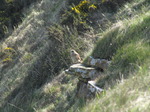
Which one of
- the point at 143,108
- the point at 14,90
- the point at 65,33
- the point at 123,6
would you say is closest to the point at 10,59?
the point at 14,90

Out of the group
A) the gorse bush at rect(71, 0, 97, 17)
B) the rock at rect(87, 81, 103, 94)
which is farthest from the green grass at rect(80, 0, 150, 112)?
the gorse bush at rect(71, 0, 97, 17)

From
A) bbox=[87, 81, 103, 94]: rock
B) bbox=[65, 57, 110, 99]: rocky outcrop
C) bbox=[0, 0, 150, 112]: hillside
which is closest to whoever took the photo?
bbox=[0, 0, 150, 112]: hillside

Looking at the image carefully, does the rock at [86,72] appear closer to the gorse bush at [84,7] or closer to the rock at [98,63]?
the rock at [98,63]

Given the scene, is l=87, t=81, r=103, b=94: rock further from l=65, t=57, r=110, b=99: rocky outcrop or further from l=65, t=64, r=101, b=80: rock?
l=65, t=64, r=101, b=80: rock

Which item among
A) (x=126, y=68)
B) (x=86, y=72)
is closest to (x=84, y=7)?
(x=86, y=72)

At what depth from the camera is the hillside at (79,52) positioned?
420cm

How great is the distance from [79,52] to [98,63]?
2147 mm

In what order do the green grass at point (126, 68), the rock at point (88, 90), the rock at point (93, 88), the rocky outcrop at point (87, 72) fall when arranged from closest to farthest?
the green grass at point (126, 68) → the rock at point (93, 88) → the rock at point (88, 90) → the rocky outcrop at point (87, 72)

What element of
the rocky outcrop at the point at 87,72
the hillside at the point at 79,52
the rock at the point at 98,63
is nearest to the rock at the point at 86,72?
the rocky outcrop at the point at 87,72

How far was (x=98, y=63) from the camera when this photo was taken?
5.85 metres

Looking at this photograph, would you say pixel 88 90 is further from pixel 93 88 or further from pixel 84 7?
pixel 84 7

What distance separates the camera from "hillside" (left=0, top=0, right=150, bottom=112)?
420 cm

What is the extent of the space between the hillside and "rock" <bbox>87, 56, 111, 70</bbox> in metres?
0.16

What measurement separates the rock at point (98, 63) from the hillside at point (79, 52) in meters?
0.16
